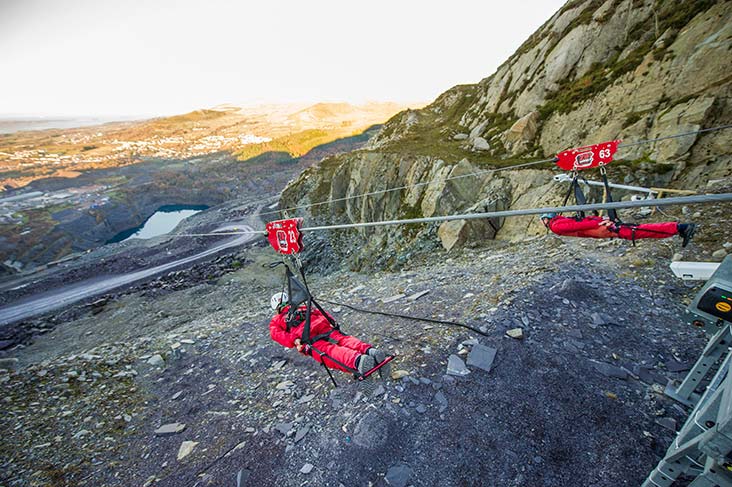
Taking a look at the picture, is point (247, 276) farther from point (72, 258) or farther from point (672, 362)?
point (72, 258)

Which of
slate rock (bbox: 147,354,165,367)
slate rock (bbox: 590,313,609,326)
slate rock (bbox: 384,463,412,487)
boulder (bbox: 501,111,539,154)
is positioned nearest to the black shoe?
slate rock (bbox: 590,313,609,326)

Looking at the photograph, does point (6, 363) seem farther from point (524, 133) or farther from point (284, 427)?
point (524, 133)

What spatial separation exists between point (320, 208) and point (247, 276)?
1025 centimetres

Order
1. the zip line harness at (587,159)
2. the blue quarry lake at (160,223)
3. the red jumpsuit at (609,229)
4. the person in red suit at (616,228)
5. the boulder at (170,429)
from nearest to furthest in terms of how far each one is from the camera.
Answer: the boulder at (170,429) < the person in red suit at (616,228) < the red jumpsuit at (609,229) < the zip line harness at (587,159) < the blue quarry lake at (160,223)

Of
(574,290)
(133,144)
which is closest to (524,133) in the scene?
(574,290)

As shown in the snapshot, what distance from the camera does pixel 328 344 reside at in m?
5.33

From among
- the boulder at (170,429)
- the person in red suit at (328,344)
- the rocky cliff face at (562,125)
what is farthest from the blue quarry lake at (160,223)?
the person in red suit at (328,344)

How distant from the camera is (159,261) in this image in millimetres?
38156

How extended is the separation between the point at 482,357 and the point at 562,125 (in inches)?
662

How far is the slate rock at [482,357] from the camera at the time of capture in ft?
16.4

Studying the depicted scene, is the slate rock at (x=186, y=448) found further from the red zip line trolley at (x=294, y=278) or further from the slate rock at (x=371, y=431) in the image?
the slate rock at (x=371, y=431)

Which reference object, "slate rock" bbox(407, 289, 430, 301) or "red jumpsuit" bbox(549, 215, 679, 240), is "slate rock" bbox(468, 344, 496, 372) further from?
"red jumpsuit" bbox(549, 215, 679, 240)

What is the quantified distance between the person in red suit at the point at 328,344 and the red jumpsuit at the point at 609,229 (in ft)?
22.1

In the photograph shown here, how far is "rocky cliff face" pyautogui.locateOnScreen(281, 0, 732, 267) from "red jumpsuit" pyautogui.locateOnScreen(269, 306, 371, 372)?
10759 millimetres
